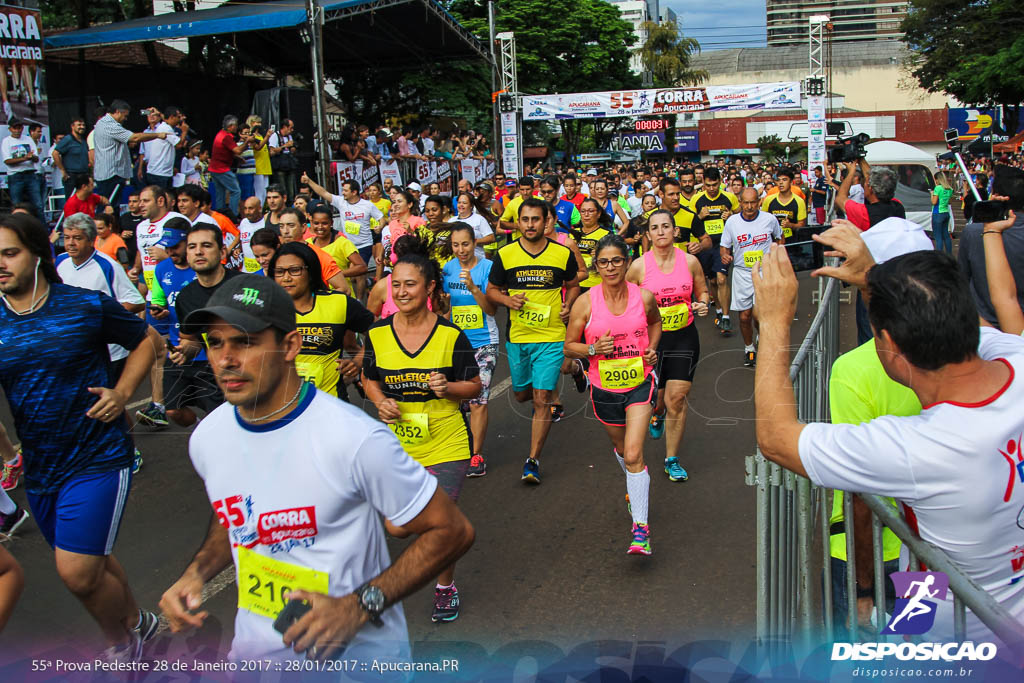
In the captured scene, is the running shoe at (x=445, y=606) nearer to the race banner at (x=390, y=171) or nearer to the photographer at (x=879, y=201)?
the photographer at (x=879, y=201)

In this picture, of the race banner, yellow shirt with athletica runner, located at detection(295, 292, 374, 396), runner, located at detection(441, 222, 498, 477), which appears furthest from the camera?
the race banner

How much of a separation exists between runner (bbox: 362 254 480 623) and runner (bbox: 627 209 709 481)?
6.63 ft

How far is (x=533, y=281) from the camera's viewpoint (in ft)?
21.2

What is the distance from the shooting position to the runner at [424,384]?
Result: 4238 mm

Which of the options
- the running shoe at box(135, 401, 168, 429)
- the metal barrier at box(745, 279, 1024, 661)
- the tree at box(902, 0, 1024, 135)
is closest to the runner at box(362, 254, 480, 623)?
the metal barrier at box(745, 279, 1024, 661)

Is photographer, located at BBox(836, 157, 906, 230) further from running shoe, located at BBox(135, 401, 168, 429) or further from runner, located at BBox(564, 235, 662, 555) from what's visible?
running shoe, located at BBox(135, 401, 168, 429)

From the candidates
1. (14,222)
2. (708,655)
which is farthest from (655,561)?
(14,222)

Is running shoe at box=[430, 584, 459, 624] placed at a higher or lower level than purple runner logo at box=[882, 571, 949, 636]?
lower

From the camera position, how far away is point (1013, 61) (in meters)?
29.5

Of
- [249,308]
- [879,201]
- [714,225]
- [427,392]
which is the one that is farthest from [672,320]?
[714,225]

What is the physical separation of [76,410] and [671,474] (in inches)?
150

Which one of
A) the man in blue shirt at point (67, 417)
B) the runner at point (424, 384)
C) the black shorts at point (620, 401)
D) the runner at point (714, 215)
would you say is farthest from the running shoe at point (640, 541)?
the runner at point (714, 215)

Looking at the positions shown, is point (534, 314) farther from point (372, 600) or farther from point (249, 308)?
point (372, 600)

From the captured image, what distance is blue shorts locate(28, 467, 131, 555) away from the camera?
3.32 metres
